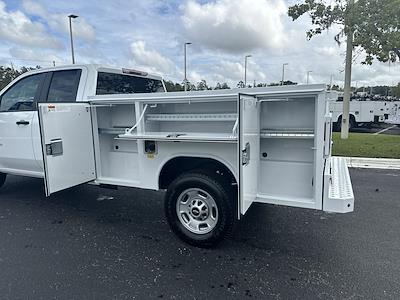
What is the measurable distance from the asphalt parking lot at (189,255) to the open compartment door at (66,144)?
710mm

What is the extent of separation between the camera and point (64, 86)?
451 centimetres

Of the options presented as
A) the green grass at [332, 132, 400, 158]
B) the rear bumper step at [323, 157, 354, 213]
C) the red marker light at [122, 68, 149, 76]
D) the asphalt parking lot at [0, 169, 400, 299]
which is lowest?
the asphalt parking lot at [0, 169, 400, 299]

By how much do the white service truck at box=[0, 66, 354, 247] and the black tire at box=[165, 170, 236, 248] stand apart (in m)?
0.01

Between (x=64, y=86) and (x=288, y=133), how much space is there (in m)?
3.25

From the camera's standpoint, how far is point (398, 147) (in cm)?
926

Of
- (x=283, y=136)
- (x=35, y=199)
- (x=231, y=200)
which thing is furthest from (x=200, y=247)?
(x=35, y=199)

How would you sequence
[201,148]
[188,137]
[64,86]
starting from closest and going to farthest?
1. [188,137]
2. [201,148]
3. [64,86]

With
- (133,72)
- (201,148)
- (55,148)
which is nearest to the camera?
(201,148)

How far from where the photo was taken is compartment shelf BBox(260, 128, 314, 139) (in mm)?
3080

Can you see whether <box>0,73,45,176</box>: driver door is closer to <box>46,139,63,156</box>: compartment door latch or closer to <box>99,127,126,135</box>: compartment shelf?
<box>46,139,63,156</box>: compartment door latch

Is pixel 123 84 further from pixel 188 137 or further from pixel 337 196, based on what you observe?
pixel 337 196

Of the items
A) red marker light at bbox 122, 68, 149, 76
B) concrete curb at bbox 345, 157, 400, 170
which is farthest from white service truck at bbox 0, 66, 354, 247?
concrete curb at bbox 345, 157, 400, 170

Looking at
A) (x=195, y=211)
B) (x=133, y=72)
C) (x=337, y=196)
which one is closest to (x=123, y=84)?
(x=133, y=72)

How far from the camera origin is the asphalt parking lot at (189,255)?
2785mm
